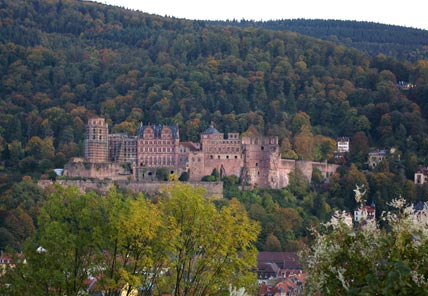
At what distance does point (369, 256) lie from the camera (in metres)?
17.5

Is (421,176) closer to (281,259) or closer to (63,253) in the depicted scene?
(281,259)

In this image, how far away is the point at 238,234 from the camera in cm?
2769

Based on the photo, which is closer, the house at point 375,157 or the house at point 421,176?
the house at point 421,176

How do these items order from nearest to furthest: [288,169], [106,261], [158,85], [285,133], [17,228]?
1. [106,261]
2. [17,228]
3. [288,169]
4. [285,133]
5. [158,85]

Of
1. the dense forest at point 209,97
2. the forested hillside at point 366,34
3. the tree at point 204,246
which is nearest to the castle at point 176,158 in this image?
the dense forest at point 209,97

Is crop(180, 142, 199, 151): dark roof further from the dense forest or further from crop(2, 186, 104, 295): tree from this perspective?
Result: crop(2, 186, 104, 295): tree

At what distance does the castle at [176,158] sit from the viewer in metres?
85.1

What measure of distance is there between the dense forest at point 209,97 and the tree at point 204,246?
43.3 meters

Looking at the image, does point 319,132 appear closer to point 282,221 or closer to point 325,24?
point 282,221

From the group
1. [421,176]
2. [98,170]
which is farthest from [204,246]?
[421,176]

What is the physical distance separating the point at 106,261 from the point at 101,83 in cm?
9979

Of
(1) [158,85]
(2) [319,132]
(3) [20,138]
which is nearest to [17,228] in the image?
(3) [20,138]

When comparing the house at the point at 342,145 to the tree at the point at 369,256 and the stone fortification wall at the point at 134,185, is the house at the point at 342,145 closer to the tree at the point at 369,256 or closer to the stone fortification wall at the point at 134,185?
the stone fortification wall at the point at 134,185

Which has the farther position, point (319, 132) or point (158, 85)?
point (158, 85)
